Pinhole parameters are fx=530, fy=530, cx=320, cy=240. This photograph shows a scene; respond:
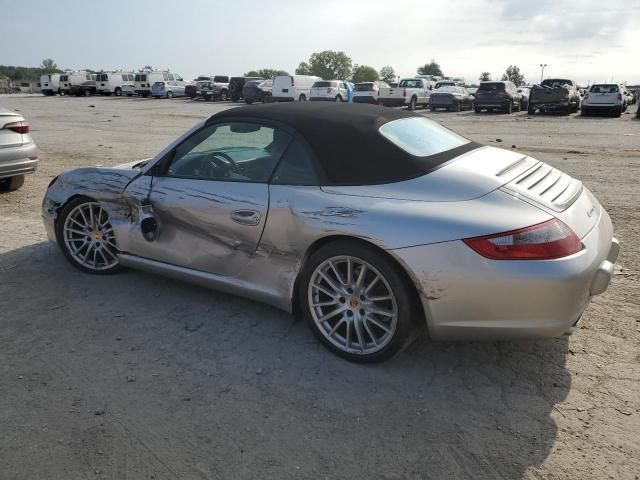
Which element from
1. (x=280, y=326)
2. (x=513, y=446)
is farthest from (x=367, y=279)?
(x=513, y=446)

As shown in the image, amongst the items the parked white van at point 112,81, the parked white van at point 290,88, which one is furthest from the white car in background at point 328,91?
the parked white van at point 112,81

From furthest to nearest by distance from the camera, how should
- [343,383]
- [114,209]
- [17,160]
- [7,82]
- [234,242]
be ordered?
1. [7,82]
2. [17,160]
3. [114,209]
4. [234,242]
5. [343,383]

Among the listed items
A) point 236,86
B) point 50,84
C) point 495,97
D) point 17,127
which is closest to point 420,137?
Result: point 17,127

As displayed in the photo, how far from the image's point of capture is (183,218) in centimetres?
376

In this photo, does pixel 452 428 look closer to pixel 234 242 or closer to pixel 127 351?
pixel 234 242

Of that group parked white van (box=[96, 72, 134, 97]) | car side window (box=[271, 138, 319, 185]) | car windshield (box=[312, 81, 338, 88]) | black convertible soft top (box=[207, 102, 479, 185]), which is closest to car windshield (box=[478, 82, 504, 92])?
car windshield (box=[312, 81, 338, 88])

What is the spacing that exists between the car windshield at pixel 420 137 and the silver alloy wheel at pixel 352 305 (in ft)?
2.68

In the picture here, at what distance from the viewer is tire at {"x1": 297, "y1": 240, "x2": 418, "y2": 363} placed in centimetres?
295

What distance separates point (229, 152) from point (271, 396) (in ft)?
6.20

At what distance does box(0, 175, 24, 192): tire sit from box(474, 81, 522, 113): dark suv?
23366mm

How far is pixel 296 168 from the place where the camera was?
3377 millimetres

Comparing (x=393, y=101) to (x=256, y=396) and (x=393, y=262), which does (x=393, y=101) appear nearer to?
(x=393, y=262)

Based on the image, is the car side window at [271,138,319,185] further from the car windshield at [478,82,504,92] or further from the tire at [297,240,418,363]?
the car windshield at [478,82,504,92]

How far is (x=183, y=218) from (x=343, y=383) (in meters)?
1.65
